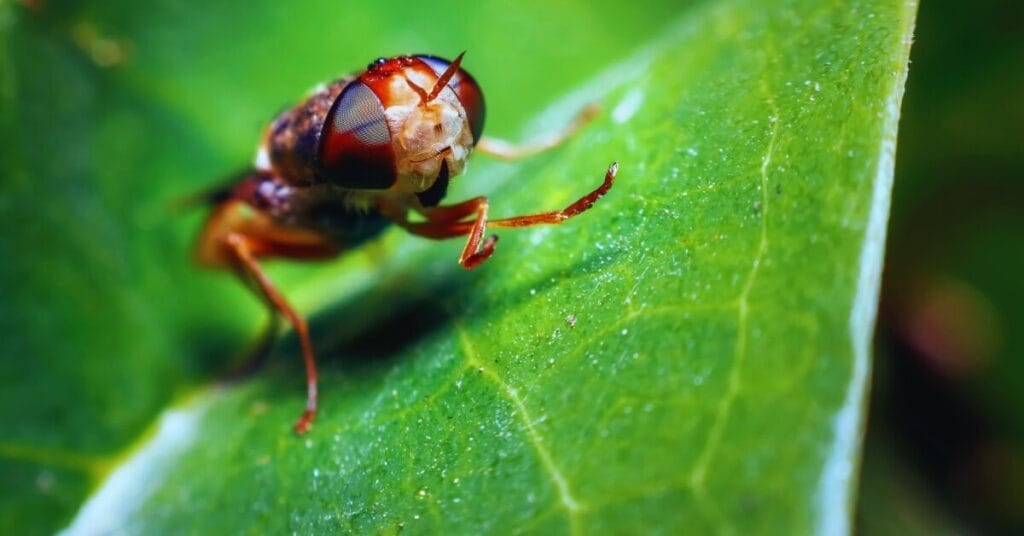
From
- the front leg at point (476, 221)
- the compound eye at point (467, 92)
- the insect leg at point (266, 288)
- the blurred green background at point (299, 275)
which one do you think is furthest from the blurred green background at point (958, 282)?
the insect leg at point (266, 288)

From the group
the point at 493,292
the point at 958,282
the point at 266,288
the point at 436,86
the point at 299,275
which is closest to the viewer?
the point at 436,86

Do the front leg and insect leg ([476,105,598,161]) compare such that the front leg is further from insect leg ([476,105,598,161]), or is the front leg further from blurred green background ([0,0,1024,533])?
blurred green background ([0,0,1024,533])

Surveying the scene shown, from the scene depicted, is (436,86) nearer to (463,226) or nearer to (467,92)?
(467,92)

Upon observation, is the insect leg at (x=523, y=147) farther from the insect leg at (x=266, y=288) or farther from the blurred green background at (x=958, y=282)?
the blurred green background at (x=958, y=282)

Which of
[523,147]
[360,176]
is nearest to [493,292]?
[360,176]

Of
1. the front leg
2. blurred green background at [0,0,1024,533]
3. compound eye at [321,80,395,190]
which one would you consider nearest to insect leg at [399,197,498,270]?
the front leg

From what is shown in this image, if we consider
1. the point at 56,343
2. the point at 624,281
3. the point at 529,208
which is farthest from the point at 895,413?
the point at 56,343

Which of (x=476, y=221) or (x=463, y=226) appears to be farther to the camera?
(x=463, y=226)
